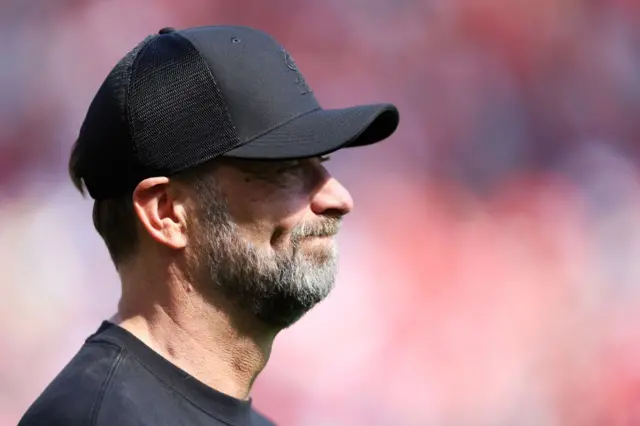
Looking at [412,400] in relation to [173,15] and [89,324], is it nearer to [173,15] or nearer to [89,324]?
[89,324]

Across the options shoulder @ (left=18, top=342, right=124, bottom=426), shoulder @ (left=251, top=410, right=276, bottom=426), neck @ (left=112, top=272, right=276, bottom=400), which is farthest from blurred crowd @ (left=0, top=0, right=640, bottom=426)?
shoulder @ (left=18, top=342, right=124, bottom=426)

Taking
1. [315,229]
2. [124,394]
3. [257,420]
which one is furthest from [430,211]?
[124,394]

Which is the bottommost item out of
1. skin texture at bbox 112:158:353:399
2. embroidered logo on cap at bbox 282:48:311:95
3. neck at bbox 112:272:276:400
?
neck at bbox 112:272:276:400

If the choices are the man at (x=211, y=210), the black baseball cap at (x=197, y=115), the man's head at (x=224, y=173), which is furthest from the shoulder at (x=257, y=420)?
the black baseball cap at (x=197, y=115)

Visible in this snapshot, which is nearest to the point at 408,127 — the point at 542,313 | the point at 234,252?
the point at 542,313

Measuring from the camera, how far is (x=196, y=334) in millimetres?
1684

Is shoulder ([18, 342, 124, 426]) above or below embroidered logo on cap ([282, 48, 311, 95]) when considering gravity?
below

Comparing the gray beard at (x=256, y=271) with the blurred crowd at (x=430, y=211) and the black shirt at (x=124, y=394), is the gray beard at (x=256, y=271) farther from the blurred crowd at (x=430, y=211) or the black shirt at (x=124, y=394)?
the blurred crowd at (x=430, y=211)

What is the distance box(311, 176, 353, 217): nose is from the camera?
1699 millimetres

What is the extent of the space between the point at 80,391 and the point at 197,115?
517 millimetres

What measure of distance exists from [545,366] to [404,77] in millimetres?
1360

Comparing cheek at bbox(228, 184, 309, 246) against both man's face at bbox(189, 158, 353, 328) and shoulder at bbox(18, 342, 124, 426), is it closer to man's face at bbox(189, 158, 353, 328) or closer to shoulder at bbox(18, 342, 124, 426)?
man's face at bbox(189, 158, 353, 328)

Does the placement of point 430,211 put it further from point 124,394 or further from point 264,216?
point 124,394

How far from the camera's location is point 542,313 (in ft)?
12.9
